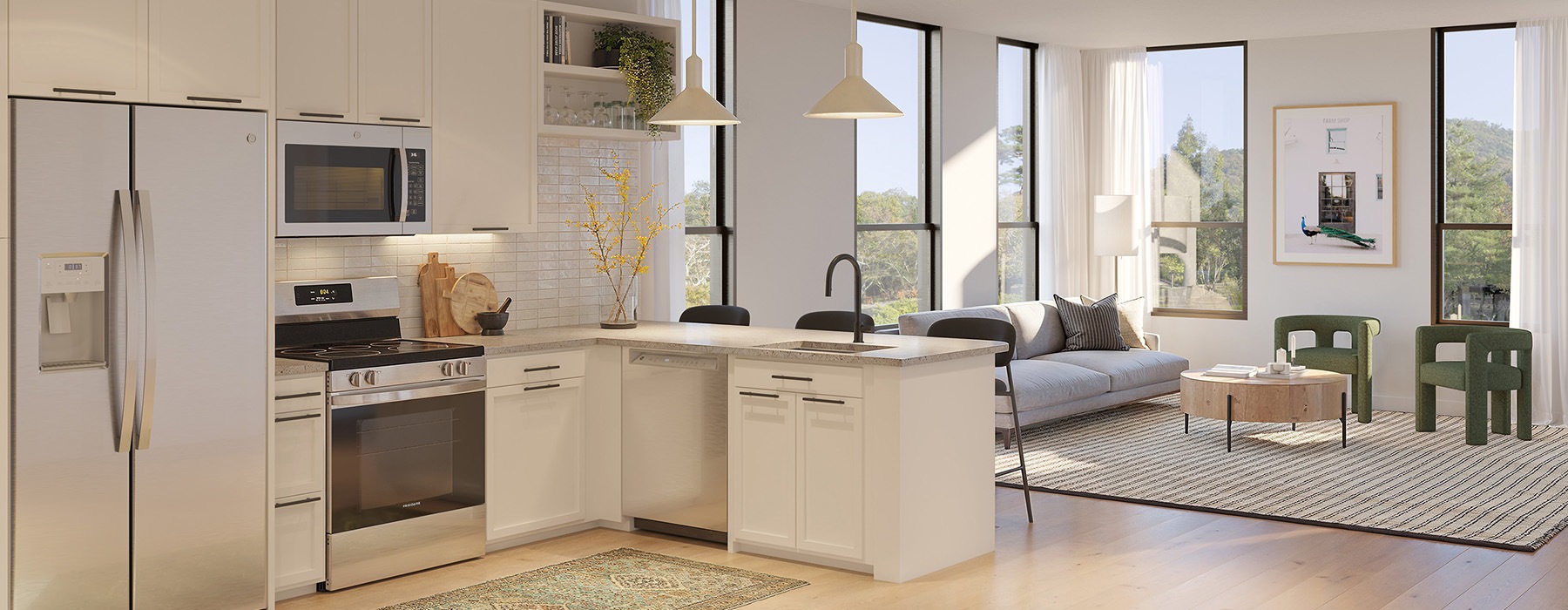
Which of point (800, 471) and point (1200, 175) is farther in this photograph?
point (1200, 175)

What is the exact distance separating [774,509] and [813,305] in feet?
10.9

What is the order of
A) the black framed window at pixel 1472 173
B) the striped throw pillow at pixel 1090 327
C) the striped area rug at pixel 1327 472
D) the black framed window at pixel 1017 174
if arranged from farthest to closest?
the black framed window at pixel 1017 174 → the striped throw pillow at pixel 1090 327 → the black framed window at pixel 1472 173 → the striped area rug at pixel 1327 472

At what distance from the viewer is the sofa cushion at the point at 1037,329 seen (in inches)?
377

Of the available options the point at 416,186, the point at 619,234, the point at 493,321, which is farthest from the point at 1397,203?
the point at 416,186

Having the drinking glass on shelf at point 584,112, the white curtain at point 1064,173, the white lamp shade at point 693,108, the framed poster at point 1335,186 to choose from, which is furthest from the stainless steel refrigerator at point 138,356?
the framed poster at point 1335,186

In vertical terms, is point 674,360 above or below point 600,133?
below

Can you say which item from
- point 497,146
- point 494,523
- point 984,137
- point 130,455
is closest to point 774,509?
point 494,523

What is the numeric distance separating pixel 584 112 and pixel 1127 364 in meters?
4.61

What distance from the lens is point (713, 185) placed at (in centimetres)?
805

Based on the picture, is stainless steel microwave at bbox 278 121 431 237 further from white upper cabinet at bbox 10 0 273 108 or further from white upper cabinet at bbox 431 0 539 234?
white upper cabinet at bbox 10 0 273 108

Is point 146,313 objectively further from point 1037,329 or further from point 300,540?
point 1037,329

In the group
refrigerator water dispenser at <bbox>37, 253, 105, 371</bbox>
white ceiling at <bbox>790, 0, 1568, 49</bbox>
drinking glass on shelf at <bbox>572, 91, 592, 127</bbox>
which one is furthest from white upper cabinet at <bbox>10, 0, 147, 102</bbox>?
white ceiling at <bbox>790, 0, 1568, 49</bbox>

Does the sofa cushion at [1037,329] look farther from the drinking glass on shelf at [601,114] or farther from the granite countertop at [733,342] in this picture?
the drinking glass on shelf at [601,114]

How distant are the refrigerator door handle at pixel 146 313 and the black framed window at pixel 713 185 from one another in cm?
382
